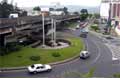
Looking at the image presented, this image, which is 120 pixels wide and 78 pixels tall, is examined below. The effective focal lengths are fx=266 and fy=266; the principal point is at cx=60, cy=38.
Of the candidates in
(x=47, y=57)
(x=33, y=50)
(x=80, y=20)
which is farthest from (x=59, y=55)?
(x=80, y=20)

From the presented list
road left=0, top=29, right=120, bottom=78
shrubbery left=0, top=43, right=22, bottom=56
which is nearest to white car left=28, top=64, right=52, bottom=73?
road left=0, top=29, right=120, bottom=78

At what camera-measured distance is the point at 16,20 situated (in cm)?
5256

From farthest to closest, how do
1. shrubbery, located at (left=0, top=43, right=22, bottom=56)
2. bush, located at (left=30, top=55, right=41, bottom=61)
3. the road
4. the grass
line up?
shrubbery, located at (left=0, top=43, right=22, bottom=56) → bush, located at (left=30, top=55, right=41, bottom=61) → the grass → the road

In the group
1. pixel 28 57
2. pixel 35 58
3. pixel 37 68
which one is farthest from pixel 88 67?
pixel 28 57

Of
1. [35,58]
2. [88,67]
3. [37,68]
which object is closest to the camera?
[37,68]

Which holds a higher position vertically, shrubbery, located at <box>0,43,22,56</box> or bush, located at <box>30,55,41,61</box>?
shrubbery, located at <box>0,43,22,56</box>

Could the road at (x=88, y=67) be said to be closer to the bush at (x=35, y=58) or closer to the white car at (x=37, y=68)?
the white car at (x=37, y=68)

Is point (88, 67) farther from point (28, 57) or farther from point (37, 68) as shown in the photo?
point (28, 57)

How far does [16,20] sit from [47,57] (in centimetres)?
1142

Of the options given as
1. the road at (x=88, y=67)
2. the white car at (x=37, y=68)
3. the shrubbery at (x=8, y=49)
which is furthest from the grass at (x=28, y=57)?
the white car at (x=37, y=68)

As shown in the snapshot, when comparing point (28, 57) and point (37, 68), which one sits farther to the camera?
point (28, 57)

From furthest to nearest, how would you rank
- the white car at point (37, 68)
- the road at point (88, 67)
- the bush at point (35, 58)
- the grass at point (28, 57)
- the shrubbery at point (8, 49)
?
the shrubbery at point (8, 49), the bush at point (35, 58), the grass at point (28, 57), the white car at point (37, 68), the road at point (88, 67)

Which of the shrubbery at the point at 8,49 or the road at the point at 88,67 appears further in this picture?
the shrubbery at the point at 8,49

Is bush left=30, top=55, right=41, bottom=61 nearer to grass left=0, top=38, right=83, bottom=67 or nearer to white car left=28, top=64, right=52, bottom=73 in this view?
grass left=0, top=38, right=83, bottom=67
